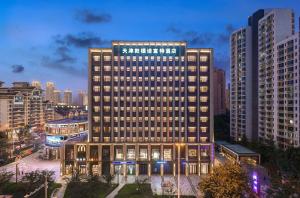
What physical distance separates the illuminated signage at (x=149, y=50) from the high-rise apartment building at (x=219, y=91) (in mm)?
76078

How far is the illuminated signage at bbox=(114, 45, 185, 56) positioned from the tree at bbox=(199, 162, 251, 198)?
140 ft

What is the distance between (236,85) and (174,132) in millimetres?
33091

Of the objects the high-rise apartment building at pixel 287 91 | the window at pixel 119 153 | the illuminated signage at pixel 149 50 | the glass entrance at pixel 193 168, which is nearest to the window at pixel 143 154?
the window at pixel 119 153

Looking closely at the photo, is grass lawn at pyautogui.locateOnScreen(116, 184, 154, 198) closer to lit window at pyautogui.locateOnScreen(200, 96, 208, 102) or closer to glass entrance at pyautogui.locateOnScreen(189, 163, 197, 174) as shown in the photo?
glass entrance at pyautogui.locateOnScreen(189, 163, 197, 174)

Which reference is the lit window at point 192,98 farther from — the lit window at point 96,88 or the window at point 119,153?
the lit window at point 96,88

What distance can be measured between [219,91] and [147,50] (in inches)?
3188

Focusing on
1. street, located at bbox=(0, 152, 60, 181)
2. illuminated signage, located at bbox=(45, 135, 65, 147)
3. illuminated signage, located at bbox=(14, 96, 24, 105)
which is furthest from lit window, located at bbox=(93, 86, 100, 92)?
illuminated signage, located at bbox=(14, 96, 24, 105)

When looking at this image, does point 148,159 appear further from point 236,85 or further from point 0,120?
point 0,120

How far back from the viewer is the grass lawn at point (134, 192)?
2085 inches

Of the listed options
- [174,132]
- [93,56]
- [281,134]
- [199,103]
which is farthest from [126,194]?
[281,134]

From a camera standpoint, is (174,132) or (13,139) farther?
(13,139)

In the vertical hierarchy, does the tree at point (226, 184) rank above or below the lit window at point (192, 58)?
below

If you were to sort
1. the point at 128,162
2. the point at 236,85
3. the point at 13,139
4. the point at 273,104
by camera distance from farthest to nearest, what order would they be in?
the point at 13,139
the point at 236,85
the point at 273,104
the point at 128,162

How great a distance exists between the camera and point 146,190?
56656mm
